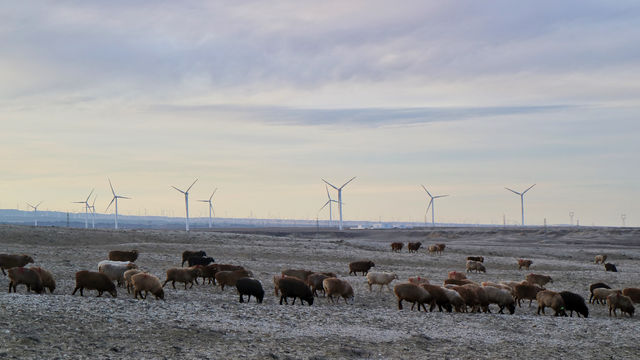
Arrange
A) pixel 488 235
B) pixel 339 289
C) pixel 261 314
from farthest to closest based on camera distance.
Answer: pixel 488 235
pixel 339 289
pixel 261 314

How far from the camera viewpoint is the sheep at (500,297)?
75.6ft

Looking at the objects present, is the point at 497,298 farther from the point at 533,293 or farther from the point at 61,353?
the point at 61,353

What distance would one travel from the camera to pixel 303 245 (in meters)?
52.0

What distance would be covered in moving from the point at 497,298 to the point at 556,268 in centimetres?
2353

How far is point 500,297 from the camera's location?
23125 mm

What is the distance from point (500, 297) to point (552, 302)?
86.9 inches

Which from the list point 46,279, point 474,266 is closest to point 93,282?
point 46,279

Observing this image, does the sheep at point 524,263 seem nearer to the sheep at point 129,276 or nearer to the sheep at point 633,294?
the sheep at point 633,294

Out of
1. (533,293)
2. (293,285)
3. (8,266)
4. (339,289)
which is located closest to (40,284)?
(8,266)

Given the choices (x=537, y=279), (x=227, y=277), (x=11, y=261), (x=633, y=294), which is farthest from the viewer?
(x=537, y=279)

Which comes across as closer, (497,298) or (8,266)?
(497,298)

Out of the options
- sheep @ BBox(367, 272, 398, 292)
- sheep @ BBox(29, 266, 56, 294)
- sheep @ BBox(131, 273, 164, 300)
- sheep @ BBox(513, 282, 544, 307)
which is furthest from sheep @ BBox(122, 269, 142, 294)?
sheep @ BBox(513, 282, 544, 307)

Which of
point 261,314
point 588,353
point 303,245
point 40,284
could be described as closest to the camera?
point 588,353

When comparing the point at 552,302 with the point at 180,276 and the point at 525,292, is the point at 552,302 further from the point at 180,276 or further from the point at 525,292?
the point at 180,276
